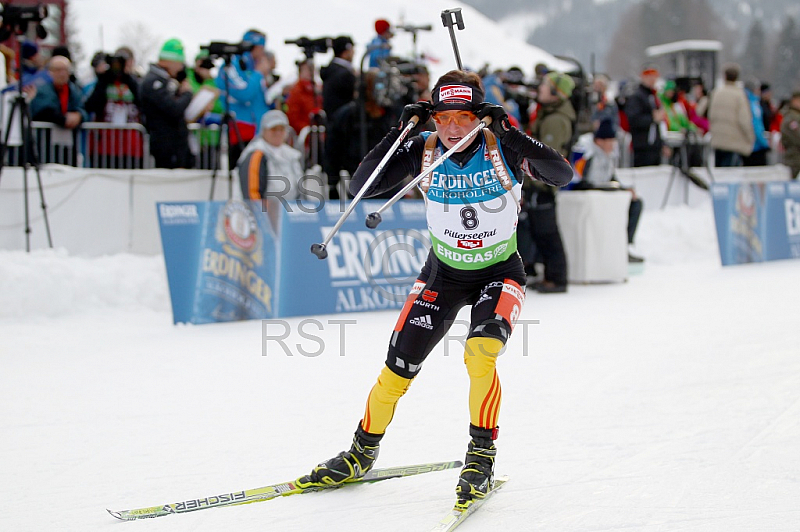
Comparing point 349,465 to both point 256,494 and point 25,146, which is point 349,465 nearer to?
point 256,494

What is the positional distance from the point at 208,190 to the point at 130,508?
658 centimetres

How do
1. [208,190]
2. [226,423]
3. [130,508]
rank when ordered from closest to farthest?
[130,508] → [226,423] → [208,190]

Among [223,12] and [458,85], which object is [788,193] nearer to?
[458,85]

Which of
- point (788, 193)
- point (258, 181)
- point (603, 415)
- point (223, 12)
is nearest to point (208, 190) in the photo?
point (258, 181)

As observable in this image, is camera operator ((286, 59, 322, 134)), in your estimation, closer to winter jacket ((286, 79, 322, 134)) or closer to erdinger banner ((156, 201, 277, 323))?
winter jacket ((286, 79, 322, 134))

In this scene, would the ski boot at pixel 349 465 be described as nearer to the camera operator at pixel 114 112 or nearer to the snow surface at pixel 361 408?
the snow surface at pixel 361 408

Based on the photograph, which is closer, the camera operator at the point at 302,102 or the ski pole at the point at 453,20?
the ski pole at the point at 453,20

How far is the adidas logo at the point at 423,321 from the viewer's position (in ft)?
14.4

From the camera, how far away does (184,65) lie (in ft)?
35.0

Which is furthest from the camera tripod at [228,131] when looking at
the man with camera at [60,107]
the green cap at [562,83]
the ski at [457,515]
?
the ski at [457,515]

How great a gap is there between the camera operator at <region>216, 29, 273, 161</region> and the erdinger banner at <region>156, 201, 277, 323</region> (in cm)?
191

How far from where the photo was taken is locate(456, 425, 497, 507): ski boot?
4121 millimetres

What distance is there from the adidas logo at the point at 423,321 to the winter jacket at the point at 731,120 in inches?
469

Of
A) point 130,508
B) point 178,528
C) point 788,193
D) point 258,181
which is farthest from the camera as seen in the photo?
point 788,193
